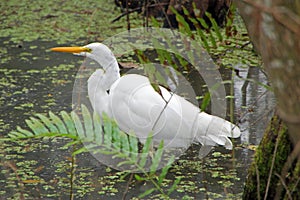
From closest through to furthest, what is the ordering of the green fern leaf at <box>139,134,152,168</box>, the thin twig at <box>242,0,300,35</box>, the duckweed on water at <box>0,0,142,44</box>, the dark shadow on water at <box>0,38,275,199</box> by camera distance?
the thin twig at <box>242,0,300,35</box>, the green fern leaf at <box>139,134,152,168</box>, the dark shadow on water at <box>0,38,275,199</box>, the duckweed on water at <box>0,0,142,44</box>

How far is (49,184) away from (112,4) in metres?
4.16

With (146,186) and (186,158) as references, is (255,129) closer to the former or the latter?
(186,158)

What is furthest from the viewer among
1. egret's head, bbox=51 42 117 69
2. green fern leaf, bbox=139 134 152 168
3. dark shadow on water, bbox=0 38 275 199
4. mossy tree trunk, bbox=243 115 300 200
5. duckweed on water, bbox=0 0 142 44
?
duckweed on water, bbox=0 0 142 44

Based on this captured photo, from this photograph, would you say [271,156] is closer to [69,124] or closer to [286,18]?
[69,124]

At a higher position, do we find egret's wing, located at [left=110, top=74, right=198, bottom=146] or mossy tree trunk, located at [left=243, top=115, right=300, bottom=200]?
mossy tree trunk, located at [left=243, top=115, right=300, bottom=200]

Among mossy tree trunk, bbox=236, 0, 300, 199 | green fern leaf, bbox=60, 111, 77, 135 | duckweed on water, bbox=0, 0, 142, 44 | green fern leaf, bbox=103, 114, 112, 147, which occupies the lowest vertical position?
duckweed on water, bbox=0, 0, 142, 44

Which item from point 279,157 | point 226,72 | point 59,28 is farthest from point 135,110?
point 59,28

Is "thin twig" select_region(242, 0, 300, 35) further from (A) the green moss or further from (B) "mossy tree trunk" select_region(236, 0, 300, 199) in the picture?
(A) the green moss

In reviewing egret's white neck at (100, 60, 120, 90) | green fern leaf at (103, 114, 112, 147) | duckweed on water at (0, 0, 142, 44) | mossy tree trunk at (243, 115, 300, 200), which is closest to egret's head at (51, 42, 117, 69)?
egret's white neck at (100, 60, 120, 90)

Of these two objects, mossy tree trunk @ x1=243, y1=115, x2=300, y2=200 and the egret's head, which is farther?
the egret's head

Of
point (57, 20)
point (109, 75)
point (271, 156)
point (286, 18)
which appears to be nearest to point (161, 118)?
point (109, 75)

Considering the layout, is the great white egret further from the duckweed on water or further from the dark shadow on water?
the duckweed on water

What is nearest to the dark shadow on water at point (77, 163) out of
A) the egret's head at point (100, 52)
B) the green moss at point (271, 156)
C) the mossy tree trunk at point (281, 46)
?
the green moss at point (271, 156)

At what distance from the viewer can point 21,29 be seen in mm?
5770
